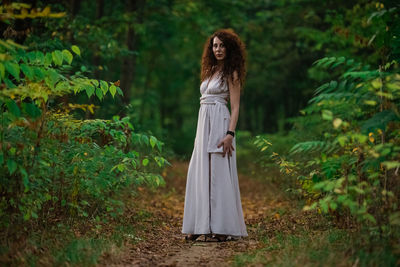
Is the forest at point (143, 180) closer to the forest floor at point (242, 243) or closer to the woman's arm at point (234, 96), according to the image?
the forest floor at point (242, 243)

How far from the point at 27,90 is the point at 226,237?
9.54 feet

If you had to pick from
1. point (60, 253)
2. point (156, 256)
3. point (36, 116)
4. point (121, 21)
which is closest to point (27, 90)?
point (36, 116)

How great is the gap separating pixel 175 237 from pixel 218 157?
1.28 meters

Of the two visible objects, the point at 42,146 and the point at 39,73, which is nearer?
the point at 39,73

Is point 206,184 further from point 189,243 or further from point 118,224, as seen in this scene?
point 118,224

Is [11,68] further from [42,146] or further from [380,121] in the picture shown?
[380,121]

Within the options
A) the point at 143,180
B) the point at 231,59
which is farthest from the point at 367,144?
the point at 143,180

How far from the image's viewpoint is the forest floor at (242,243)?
405 centimetres

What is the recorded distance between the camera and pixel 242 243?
5109 millimetres

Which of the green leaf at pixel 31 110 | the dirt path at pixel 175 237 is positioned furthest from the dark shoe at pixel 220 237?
the green leaf at pixel 31 110

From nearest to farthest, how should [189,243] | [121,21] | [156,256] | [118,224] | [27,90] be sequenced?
[27,90] → [156,256] → [189,243] → [118,224] → [121,21]

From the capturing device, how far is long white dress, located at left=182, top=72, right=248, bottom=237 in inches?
203

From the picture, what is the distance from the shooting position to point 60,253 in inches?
154

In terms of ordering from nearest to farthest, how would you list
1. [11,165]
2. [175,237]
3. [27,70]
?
[11,165] → [27,70] → [175,237]
